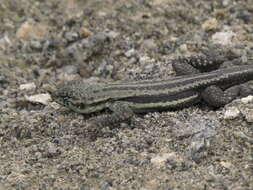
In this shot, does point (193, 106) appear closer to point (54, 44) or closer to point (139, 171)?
point (139, 171)

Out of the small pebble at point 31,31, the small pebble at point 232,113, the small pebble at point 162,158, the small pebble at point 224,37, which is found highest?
the small pebble at point 31,31

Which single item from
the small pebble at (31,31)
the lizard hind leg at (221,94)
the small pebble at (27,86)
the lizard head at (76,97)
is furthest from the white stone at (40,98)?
the lizard hind leg at (221,94)

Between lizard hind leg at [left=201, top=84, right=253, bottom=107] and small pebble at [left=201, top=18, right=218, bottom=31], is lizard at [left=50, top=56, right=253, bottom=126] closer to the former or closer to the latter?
lizard hind leg at [left=201, top=84, right=253, bottom=107]

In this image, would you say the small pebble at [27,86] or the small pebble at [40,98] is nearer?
the small pebble at [40,98]

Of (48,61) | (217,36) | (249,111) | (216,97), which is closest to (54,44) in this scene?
(48,61)

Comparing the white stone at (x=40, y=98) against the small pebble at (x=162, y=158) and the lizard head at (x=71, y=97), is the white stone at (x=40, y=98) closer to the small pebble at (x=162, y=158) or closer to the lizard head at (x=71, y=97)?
the lizard head at (x=71, y=97)

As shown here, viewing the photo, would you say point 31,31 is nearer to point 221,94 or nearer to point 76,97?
point 76,97

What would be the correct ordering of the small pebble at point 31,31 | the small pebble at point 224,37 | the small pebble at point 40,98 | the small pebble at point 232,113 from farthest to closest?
the small pebble at point 31,31 → the small pebble at point 224,37 → the small pebble at point 40,98 → the small pebble at point 232,113
